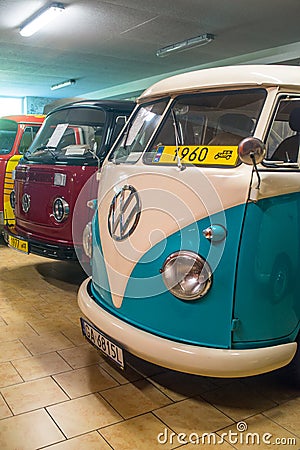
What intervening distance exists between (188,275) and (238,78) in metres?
1.07

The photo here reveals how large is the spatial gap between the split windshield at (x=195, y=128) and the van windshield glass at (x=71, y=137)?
131 centimetres

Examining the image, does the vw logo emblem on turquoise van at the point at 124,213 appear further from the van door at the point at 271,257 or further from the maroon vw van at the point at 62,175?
the maroon vw van at the point at 62,175

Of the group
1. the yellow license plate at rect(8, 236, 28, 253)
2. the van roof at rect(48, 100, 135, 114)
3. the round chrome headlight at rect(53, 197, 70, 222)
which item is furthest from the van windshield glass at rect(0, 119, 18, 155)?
the round chrome headlight at rect(53, 197, 70, 222)

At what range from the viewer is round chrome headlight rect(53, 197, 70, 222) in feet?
13.3

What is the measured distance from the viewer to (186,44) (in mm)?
7617

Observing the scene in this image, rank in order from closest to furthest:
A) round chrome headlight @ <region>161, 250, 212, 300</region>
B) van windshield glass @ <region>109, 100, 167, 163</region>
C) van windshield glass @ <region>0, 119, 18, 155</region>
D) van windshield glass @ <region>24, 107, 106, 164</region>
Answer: round chrome headlight @ <region>161, 250, 212, 300</region> < van windshield glass @ <region>109, 100, 167, 163</region> < van windshield glass @ <region>24, 107, 106, 164</region> < van windshield glass @ <region>0, 119, 18, 155</region>

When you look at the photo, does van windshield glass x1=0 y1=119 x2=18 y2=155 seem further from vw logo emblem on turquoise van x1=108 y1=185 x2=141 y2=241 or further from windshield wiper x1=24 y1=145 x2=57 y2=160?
vw logo emblem on turquoise van x1=108 y1=185 x2=141 y2=241

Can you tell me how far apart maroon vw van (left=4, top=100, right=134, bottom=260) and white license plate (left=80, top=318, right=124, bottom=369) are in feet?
3.83

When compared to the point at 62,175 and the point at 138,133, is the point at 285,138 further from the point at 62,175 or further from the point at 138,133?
the point at 62,175

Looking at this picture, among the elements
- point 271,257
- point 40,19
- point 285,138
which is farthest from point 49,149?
point 40,19

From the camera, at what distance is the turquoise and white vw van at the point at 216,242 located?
212 centimetres

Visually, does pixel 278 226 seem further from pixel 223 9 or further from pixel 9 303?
pixel 223 9

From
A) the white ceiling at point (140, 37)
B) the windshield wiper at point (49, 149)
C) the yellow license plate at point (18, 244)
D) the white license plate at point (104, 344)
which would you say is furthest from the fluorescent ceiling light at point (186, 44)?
the white license plate at point (104, 344)

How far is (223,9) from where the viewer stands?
235 inches
